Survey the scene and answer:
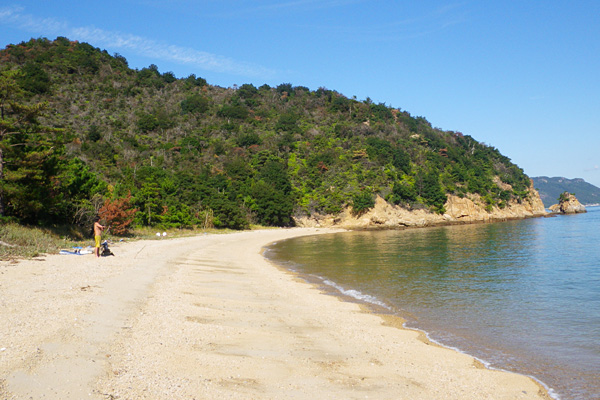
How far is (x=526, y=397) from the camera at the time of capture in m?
5.84

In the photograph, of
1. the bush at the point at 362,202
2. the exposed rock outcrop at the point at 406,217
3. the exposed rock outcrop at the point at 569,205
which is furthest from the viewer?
the exposed rock outcrop at the point at 569,205

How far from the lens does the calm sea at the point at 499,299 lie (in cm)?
752

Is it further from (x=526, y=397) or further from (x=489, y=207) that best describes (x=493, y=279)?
(x=489, y=207)

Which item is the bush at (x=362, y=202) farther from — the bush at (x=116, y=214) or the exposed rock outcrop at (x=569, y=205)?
the exposed rock outcrop at (x=569, y=205)

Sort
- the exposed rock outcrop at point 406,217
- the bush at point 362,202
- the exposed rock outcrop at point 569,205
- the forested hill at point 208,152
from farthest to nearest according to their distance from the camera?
the exposed rock outcrop at point 569,205, the exposed rock outcrop at point 406,217, the bush at point 362,202, the forested hill at point 208,152

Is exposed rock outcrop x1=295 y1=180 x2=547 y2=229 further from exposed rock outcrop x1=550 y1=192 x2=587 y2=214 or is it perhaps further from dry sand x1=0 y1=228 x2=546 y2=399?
dry sand x1=0 y1=228 x2=546 y2=399

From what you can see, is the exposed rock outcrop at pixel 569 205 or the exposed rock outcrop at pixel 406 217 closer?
the exposed rock outcrop at pixel 406 217

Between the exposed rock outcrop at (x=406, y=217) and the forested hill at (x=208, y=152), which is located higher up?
the forested hill at (x=208, y=152)

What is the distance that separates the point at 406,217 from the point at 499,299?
181 feet

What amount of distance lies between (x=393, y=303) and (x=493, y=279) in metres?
6.53

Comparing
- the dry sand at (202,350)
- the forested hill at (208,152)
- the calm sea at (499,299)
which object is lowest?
the calm sea at (499,299)

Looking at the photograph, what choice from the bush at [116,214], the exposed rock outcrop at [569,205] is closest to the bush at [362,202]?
the bush at [116,214]

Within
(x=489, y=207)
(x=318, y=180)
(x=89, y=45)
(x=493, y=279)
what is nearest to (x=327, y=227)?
(x=318, y=180)

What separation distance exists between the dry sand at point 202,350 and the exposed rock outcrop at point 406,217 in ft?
173
